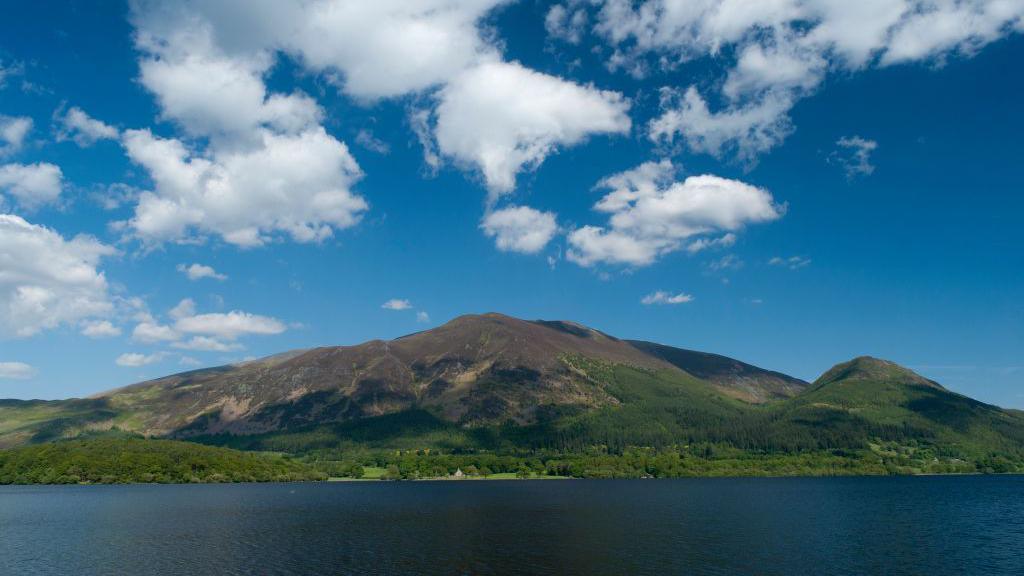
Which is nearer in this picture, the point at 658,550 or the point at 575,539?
the point at 658,550

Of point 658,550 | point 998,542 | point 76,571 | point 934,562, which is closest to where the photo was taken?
point 76,571

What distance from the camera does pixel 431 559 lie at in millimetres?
94000

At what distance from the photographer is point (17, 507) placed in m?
183

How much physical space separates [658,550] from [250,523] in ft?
310

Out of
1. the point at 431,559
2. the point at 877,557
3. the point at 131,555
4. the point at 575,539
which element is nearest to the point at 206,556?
the point at 131,555

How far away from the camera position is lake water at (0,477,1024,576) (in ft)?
292

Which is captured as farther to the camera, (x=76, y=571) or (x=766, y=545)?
(x=766, y=545)

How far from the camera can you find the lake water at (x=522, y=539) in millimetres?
89125

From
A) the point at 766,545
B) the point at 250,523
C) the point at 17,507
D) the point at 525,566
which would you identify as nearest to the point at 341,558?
the point at 525,566

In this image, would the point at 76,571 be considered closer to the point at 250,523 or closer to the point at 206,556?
the point at 206,556

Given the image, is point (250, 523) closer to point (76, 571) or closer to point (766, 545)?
point (76, 571)

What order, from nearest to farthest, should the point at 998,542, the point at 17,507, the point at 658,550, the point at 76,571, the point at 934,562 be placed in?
the point at 76,571 → the point at 934,562 → the point at 658,550 → the point at 998,542 → the point at 17,507

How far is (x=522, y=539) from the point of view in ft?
374

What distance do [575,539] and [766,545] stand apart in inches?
1271
